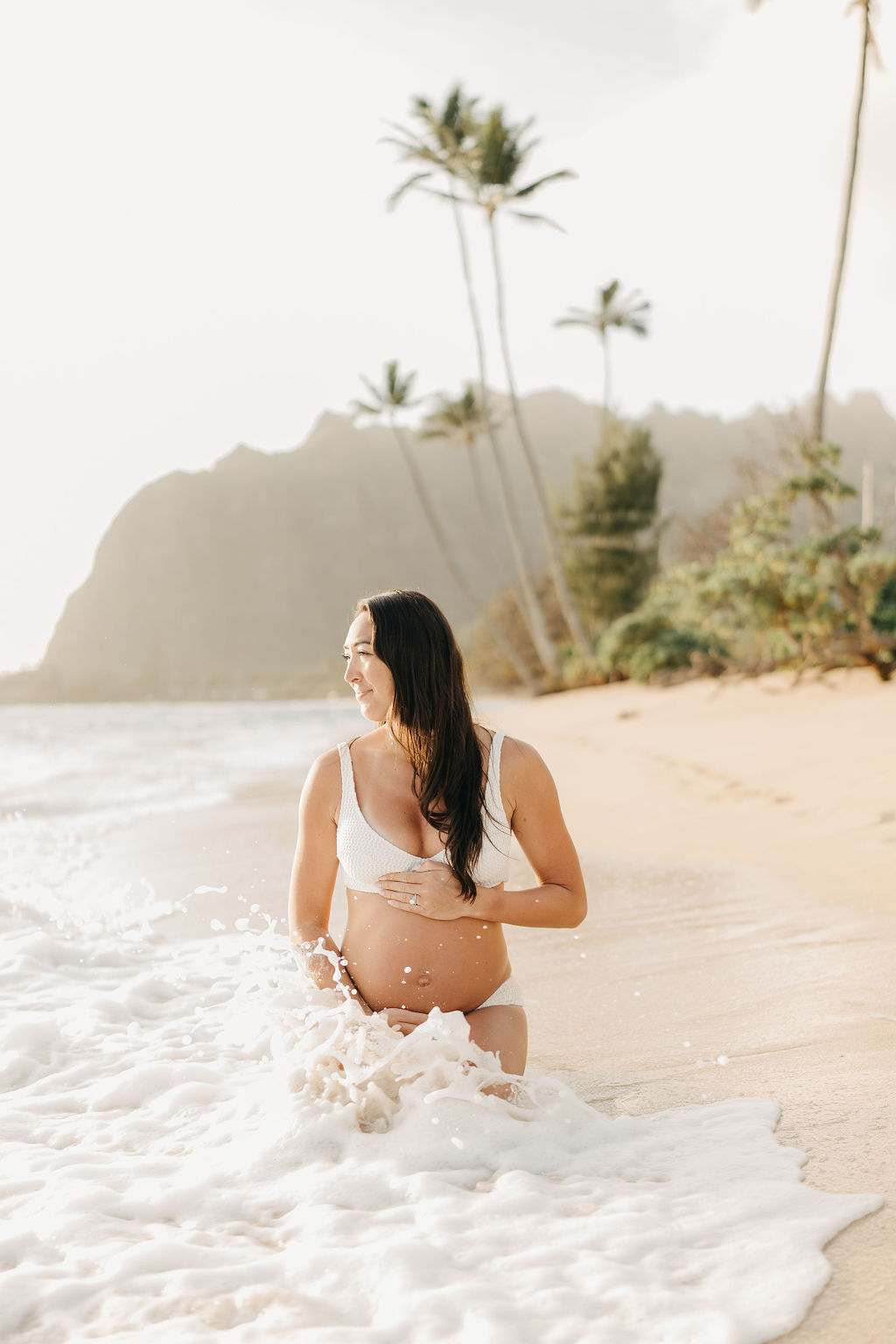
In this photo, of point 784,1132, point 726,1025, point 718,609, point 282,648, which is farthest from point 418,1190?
point 282,648

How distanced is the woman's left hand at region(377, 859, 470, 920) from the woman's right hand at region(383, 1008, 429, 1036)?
262 mm

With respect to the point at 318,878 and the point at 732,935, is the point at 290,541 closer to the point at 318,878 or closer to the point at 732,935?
the point at 732,935

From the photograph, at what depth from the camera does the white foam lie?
70.7 inches

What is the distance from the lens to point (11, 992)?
4.04 meters

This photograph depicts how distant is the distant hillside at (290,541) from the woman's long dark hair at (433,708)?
103 metres

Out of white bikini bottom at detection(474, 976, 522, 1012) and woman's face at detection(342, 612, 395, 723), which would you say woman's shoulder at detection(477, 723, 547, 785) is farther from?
white bikini bottom at detection(474, 976, 522, 1012)

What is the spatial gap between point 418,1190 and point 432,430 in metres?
37.4

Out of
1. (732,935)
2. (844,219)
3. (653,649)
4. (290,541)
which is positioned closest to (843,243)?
(844,219)

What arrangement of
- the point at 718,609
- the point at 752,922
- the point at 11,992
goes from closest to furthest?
1. the point at 11,992
2. the point at 752,922
3. the point at 718,609

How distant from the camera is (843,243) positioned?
18859 millimetres

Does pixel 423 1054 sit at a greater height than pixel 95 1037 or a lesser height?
greater

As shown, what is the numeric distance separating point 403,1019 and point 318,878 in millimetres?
449

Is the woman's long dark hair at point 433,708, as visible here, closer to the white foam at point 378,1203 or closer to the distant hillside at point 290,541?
the white foam at point 378,1203

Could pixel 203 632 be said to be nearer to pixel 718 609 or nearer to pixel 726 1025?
pixel 718 609
